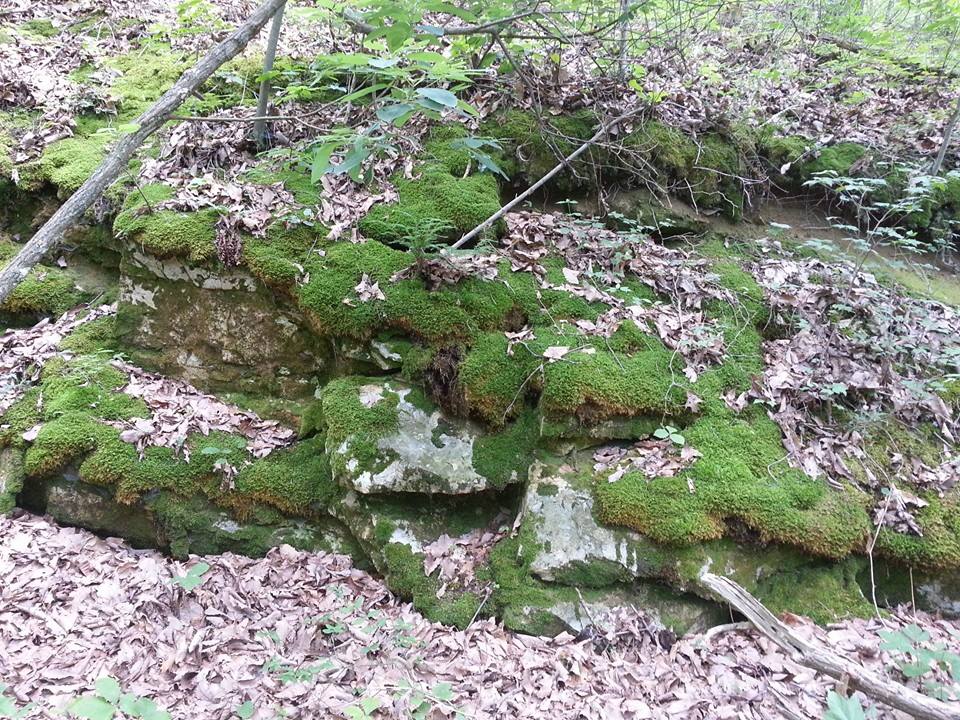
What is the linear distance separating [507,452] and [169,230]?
379cm

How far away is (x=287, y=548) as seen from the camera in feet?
15.0

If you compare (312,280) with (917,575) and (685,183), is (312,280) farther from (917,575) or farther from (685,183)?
(917,575)

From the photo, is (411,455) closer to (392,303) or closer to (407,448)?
(407,448)

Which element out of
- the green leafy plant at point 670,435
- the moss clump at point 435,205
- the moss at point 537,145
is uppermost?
the moss at point 537,145

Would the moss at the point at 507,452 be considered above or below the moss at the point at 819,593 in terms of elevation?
above

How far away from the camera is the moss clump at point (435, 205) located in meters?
5.34

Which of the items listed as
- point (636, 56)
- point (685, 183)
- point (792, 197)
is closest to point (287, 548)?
point (685, 183)

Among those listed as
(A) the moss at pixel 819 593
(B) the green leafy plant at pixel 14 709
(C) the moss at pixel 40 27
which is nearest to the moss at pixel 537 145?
(A) the moss at pixel 819 593

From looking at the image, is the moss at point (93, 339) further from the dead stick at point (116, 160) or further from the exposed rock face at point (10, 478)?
the dead stick at point (116, 160)

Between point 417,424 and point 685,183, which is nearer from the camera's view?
point 417,424

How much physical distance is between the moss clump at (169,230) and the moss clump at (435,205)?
1.45 meters

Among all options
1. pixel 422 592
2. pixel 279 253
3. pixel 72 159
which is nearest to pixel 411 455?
pixel 422 592

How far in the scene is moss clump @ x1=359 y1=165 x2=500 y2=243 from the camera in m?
5.34

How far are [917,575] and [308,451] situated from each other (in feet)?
16.5
